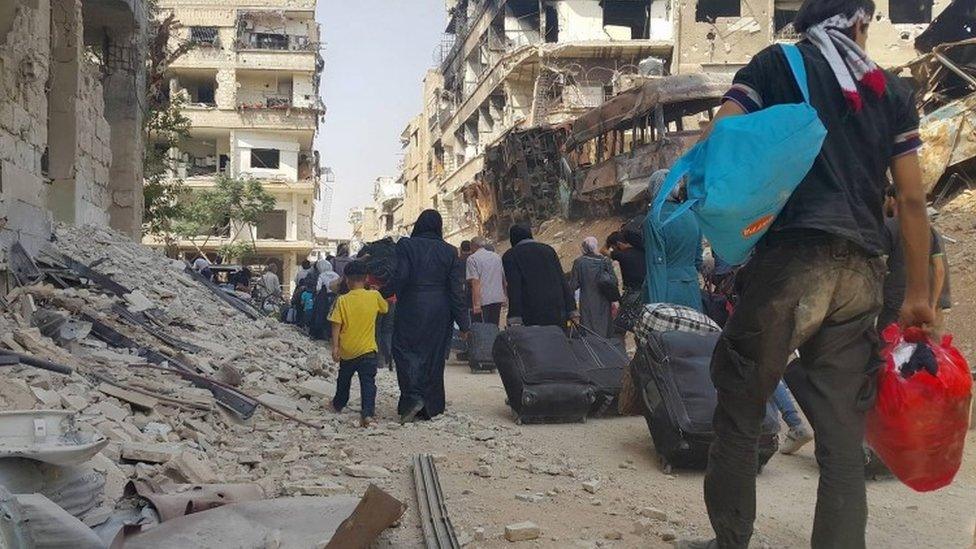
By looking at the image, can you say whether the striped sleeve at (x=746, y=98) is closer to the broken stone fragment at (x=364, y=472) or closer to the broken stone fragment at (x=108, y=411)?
the broken stone fragment at (x=364, y=472)

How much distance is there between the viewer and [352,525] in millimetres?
2912

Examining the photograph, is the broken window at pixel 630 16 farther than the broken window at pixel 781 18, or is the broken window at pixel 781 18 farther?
the broken window at pixel 630 16

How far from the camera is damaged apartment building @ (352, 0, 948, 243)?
22.3 m

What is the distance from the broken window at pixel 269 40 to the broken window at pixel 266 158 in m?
5.73

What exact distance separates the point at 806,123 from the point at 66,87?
13022 mm

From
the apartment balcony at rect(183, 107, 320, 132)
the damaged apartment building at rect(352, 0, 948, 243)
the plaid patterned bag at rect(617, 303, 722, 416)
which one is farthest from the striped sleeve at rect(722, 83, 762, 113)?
the apartment balcony at rect(183, 107, 320, 132)

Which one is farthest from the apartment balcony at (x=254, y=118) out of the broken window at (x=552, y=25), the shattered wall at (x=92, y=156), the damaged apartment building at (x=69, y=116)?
the shattered wall at (x=92, y=156)

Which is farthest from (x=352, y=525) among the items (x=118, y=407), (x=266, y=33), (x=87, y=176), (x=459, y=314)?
(x=266, y=33)

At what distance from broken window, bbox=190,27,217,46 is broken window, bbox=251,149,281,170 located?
6182mm

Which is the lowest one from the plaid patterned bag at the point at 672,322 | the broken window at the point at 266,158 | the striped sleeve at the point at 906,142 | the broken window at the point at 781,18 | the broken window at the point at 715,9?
the plaid patterned bag at the point at 672,322

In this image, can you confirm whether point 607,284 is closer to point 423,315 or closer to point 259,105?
point 423,315

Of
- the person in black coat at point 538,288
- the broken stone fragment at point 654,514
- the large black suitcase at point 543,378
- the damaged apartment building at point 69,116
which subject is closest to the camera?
the broken stone fragment at point 654,514

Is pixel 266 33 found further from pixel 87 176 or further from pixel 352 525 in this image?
pixel 352 525

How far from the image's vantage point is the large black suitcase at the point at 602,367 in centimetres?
630
